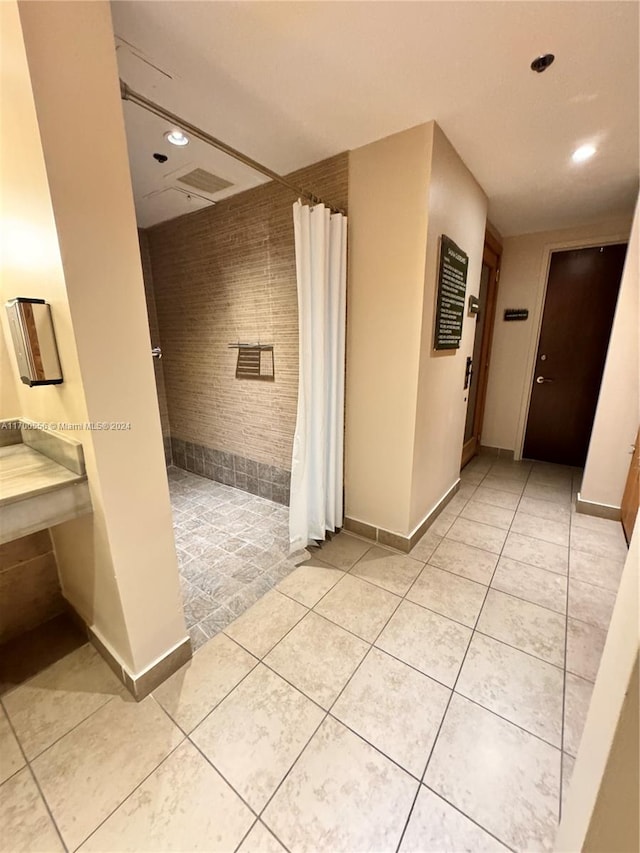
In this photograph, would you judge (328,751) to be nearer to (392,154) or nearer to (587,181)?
(392,154)

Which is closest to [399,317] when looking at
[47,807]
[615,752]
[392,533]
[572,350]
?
[392,533]

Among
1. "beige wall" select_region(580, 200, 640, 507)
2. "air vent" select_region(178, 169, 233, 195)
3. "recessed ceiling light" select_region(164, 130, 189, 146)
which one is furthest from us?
"beige wall" select_region(580, 200, 640, 507)

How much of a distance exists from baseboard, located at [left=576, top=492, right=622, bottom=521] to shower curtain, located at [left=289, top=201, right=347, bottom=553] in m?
2.05

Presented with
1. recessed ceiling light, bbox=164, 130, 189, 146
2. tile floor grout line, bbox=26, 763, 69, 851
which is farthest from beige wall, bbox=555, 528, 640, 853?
recessed ceiling light, bbox=164, 130, 189, 146

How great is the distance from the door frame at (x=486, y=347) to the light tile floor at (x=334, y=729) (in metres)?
2.14

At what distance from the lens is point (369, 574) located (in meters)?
2.09

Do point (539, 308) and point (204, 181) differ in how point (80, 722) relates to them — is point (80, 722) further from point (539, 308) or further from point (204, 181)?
point (539, 308)

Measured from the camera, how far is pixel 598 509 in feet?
9.07

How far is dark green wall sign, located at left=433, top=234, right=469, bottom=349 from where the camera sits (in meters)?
2.04

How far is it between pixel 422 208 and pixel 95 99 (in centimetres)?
148

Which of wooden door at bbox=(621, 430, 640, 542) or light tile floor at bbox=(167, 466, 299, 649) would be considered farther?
wooden door at bbox=(621, 430, 640, 542)

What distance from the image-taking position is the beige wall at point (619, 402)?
7.96 feet

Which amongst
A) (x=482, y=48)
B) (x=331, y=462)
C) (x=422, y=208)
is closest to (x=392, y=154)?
(x=422, y=208)

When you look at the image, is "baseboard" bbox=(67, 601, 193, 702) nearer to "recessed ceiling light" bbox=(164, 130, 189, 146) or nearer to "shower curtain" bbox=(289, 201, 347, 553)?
"shower curtain" bbox=(289, 201, 347, 553)
